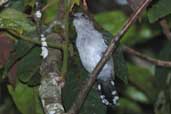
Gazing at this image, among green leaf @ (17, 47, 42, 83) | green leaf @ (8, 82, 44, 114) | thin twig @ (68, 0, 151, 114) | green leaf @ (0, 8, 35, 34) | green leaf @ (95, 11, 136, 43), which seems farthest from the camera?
green leaf @ (95, 11, 136, 43)

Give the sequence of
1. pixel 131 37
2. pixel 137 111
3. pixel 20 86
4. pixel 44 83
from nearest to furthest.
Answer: pixel 44 83 → pixel 20 86 → pixel 131 37 → pixel 137 111

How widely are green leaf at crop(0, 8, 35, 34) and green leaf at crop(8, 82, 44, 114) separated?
0.26 meters

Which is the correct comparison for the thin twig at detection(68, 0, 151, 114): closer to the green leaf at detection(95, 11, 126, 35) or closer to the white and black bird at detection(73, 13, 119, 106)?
the white and black bird at detection(73, 13, 119, 106)

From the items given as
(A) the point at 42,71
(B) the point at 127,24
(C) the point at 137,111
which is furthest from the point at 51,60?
(C) the point at 137,111

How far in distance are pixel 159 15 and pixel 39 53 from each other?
37cm

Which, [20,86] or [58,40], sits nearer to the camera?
[58,40]

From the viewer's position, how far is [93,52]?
162cm

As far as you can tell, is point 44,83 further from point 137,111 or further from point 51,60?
point 137,111

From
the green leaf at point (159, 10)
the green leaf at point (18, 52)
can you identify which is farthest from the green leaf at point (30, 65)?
the green leaf at point (159, 10)

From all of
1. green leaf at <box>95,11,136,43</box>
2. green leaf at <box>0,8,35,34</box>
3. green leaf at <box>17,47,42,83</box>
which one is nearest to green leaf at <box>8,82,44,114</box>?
green leaf at <box>17,47,42,83</box>

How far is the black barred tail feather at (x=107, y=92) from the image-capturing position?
1.60 meters

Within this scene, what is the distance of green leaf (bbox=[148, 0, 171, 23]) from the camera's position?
1649 mm

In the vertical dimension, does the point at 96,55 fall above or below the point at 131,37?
above

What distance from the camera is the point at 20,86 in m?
1.84
